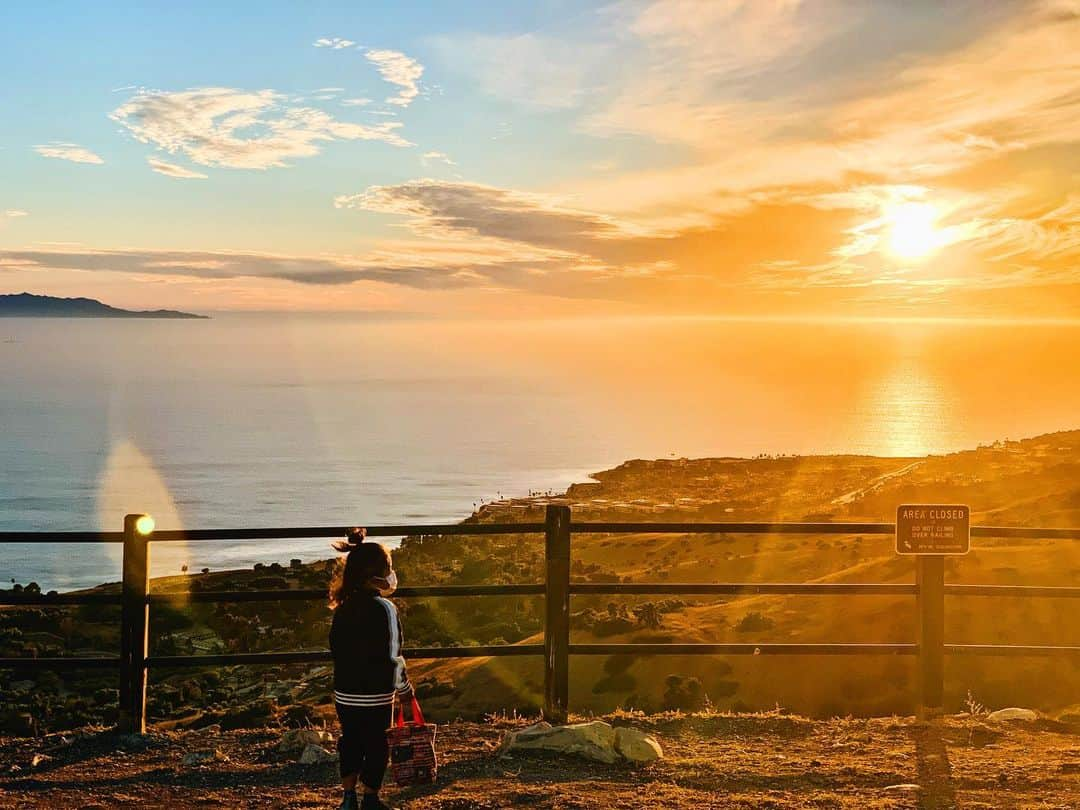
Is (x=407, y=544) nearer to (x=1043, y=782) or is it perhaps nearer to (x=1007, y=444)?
(x=1007, y=444)

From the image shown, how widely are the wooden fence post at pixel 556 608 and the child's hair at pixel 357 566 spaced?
2716 mm

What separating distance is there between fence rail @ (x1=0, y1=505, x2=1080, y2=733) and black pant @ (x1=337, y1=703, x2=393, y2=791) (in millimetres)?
1774

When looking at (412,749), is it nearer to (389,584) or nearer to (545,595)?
(389,584)

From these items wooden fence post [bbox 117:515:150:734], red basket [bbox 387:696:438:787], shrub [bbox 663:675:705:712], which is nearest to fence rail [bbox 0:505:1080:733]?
wooden fence post [bbox 117:515:150:734]

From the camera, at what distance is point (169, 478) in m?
132

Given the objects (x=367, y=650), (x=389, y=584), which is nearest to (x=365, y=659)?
(x=367, y=650)

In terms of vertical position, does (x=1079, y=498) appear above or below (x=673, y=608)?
above

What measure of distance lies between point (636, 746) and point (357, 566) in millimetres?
3054

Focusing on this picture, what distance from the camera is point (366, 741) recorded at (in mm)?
5926

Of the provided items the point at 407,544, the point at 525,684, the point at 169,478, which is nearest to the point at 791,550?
the point at 525,684

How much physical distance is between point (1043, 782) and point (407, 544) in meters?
73.0

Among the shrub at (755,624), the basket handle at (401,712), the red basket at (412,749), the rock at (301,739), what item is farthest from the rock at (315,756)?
the shrub at (755,624)

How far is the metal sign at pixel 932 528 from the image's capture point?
8.65m

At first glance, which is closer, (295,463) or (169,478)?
(169,478)
